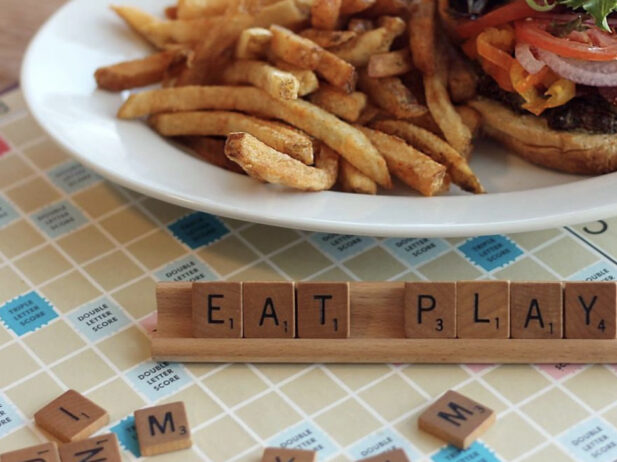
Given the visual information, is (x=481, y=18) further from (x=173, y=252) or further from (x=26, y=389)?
(x=26, y=389)

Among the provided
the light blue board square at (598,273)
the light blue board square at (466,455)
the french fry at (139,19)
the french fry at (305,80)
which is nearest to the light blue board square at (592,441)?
the light blue board square at (466,455)

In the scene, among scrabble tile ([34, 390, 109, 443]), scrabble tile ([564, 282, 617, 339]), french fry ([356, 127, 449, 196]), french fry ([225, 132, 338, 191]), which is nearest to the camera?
scrabble tile ([34, 390, 109, 443])

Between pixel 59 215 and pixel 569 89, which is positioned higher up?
pixel 569 89

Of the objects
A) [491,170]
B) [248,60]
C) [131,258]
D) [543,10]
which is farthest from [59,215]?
[543,10]

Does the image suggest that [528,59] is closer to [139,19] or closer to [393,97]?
[393,97]

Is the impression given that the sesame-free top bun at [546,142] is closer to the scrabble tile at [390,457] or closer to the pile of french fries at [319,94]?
the pile of french fries at [319,94]

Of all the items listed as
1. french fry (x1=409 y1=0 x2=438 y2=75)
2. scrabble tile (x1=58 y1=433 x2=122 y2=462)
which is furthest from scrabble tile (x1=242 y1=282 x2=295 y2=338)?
french fry (x1=409 y1=0 x2=438 y2=75)

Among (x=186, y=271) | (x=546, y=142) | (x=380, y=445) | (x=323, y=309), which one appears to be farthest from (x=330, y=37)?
(x=380, y=445)

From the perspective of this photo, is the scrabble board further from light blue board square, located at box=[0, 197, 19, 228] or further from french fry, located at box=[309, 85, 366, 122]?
french fry, located at box=[309, 85, 366, 122]
